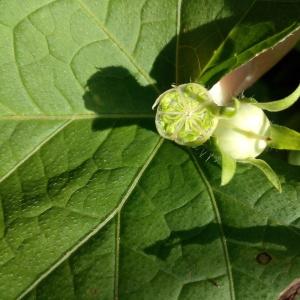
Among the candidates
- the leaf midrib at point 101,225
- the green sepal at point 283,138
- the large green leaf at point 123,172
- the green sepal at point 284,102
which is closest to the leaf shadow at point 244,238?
the large green leaf at point 123,172

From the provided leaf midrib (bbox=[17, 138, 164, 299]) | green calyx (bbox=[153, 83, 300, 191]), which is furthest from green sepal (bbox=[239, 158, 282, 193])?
leaf midrib (bbox=[17, 138, 164, 299])

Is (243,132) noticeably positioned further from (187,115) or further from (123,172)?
(123,172)

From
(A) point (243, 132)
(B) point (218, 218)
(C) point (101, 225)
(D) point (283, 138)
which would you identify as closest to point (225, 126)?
(A) point (243, 132)

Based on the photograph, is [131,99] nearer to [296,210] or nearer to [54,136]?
[54,136]

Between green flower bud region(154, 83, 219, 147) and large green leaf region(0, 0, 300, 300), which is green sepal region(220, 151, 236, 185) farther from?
large green leaf region(0, 0, 300, 300)

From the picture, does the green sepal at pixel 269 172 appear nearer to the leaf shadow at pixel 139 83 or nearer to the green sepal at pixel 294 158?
the green sepal at pixel 294 158

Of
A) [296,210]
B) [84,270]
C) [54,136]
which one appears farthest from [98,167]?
[296,210]
